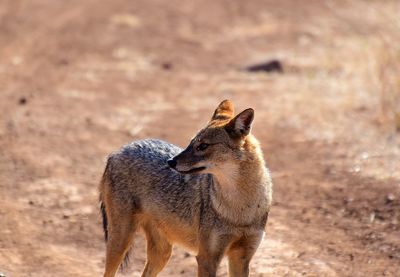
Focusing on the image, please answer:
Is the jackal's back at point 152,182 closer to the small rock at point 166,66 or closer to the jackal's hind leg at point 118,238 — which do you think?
the jackal's hind leg at point 118,238

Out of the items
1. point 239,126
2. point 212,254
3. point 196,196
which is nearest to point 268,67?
point 196,196

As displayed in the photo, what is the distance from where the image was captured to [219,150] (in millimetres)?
8336

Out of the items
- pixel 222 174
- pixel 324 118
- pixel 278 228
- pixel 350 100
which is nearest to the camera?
pixel 222 174

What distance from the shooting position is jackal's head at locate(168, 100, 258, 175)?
8281 millimetres

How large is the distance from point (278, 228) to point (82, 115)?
19.9ft

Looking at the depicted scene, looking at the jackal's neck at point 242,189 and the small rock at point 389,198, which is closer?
the jackal's neck at point 242,189

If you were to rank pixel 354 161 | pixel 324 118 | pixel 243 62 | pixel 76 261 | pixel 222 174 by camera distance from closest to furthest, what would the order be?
pixel 222 174, pixel 76 261, pixel 354 161, pixel 324 118, pixel 243 62

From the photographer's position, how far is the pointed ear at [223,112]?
29.0 ft

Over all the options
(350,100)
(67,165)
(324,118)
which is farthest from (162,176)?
(350,100)

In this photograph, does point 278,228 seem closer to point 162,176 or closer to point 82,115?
point 162,176

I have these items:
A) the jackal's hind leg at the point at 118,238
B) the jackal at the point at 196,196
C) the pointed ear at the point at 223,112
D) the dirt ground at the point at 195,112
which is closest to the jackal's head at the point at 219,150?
the jackal at the point at 196,196

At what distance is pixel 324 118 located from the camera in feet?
51.4

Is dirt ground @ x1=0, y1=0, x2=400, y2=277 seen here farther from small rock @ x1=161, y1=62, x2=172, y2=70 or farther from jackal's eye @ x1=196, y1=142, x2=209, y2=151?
jackal's eye @ x1=196, y1=142, x2=209, y2=151

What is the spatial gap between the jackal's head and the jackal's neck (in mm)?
19
